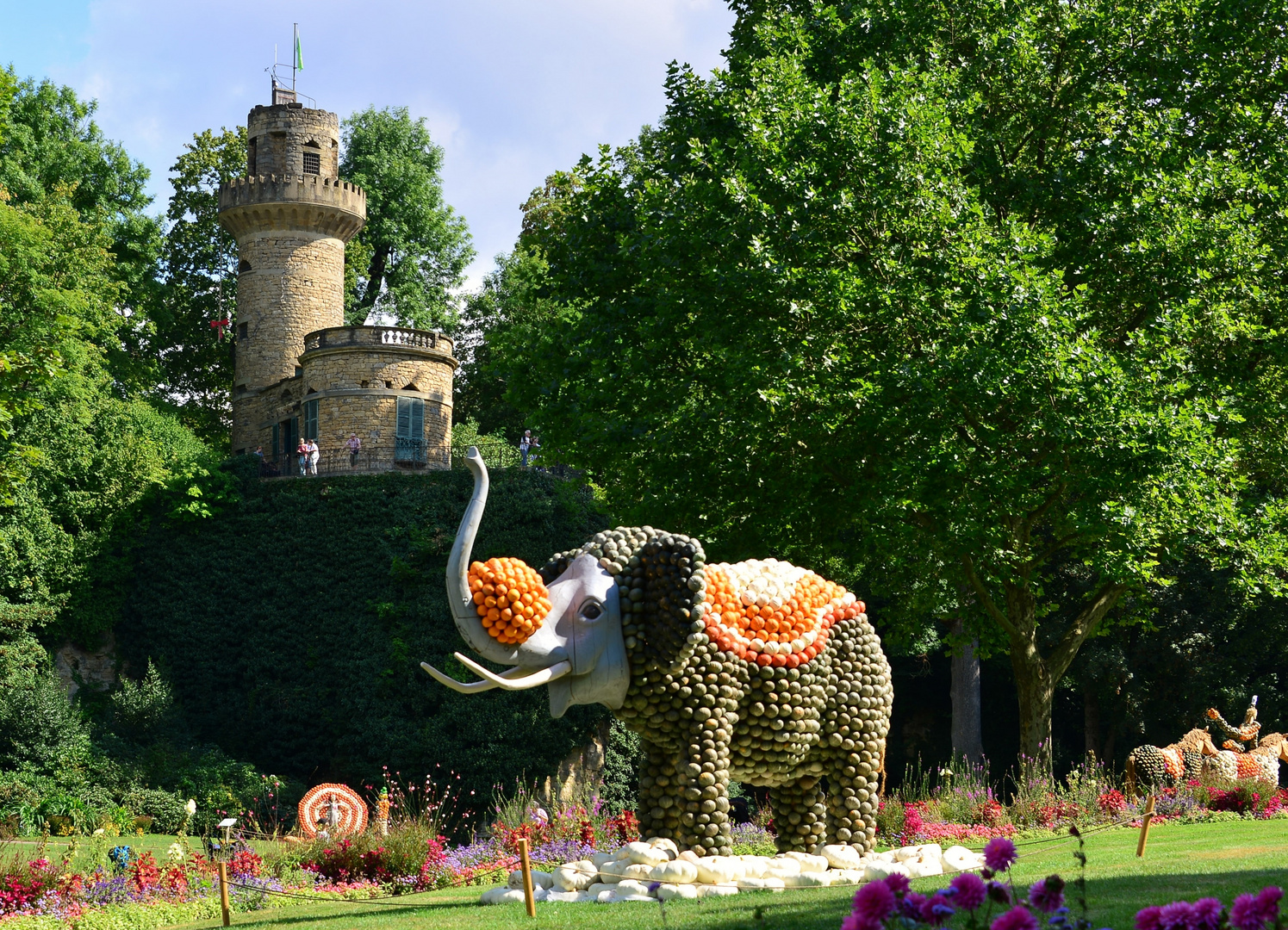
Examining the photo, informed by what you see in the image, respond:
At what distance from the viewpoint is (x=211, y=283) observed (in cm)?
4759

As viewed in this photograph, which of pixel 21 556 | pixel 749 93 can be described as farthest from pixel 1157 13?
pixel 21 556

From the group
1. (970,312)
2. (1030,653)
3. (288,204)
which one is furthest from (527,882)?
(288,204)

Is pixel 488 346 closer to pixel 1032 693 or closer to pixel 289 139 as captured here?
pixel 289 139

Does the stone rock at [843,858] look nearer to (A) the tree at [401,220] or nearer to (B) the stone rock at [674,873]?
(B) the stone rock at [674,873]

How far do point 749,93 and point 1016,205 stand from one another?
4.27m

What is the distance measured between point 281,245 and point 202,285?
4798 millimetres

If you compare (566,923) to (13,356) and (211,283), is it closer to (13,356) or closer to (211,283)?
(13,356)

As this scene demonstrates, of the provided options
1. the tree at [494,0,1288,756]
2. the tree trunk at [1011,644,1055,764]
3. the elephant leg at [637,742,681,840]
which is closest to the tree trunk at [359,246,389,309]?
the tree at [494,0,1288,756]

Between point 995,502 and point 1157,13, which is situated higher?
point 1157,13

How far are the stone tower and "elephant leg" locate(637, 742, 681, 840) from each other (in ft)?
94.1

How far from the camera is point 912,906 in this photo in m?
5.49

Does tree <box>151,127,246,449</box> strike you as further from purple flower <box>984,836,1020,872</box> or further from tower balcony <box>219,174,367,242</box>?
purple flower <box>984,836,1020,872</box>

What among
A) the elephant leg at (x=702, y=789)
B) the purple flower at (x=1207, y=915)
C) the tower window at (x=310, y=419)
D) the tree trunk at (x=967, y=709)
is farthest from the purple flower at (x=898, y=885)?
the tower window at (x=310, y=419)


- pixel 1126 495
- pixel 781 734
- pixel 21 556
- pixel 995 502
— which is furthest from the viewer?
pixel 21 556
